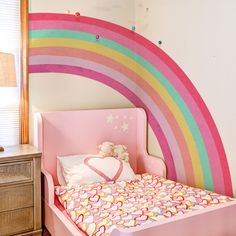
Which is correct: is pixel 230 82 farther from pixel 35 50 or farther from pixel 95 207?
pixel 35 50

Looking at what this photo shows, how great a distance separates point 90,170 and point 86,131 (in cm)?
39

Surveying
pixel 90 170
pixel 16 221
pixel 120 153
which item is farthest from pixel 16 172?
pixel 120 153

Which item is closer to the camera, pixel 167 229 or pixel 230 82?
pixel 167 229

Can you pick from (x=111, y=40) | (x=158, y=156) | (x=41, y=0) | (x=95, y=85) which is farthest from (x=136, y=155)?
(x=41, y=0)

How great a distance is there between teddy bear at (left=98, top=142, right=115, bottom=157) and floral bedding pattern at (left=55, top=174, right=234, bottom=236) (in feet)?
1.02

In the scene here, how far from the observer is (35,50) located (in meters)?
2.53

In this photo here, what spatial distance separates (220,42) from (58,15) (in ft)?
4.13

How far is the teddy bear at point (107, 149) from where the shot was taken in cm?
262

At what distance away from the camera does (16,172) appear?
212cm

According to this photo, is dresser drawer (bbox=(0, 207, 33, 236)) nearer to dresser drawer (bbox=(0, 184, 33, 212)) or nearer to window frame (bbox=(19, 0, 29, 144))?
dresser drawer (bbox=(0, 184, 33, 212))

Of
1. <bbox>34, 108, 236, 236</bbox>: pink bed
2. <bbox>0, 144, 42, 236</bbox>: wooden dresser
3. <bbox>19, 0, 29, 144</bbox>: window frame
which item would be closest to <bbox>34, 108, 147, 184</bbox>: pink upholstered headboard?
<bbox>34, 108, 236, 236</bbox>: pink bed

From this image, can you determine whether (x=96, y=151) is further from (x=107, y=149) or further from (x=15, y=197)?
(x=15, y=197)

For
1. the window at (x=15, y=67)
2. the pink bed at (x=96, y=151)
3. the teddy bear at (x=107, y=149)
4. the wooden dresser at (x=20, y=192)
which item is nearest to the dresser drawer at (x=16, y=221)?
the wooden dresser at (x=20, y=192)

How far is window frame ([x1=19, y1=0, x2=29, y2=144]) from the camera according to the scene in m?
2.45
